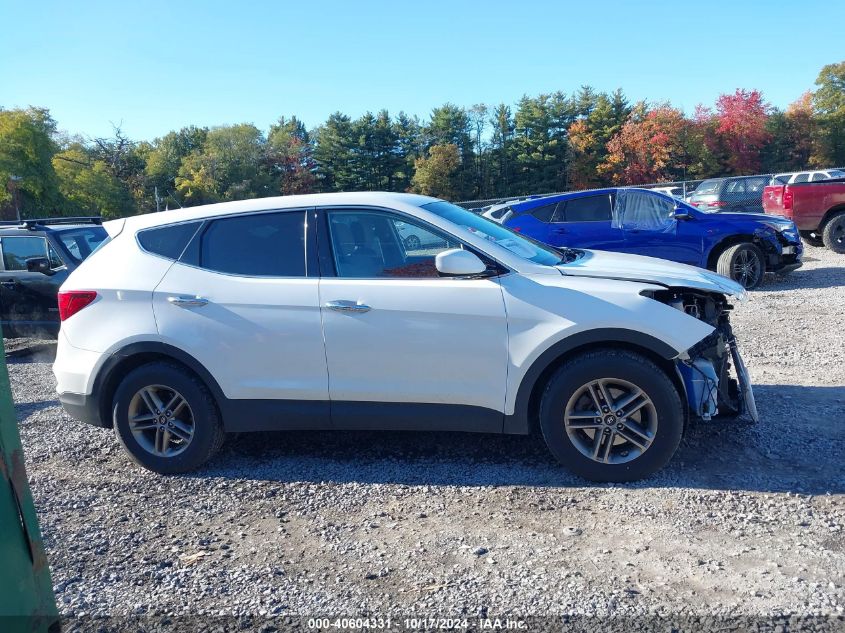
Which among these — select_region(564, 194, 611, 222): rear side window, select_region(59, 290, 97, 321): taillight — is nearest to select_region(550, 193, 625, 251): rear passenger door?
select_region(564, 194, 611, 222): rear side window

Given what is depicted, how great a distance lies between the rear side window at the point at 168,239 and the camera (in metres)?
4.65

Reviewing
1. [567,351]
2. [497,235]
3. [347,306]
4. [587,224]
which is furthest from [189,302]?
[587,224]

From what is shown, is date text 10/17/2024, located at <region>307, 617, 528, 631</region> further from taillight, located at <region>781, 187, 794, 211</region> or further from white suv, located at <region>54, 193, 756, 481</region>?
taillight, located at <region>781, 187, 794, 211</region>

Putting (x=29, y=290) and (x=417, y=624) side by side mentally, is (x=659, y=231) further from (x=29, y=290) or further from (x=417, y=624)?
(x=29, y=290)

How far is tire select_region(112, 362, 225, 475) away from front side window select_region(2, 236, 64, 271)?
5.25 meters

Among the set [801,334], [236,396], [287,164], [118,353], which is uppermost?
[287,164]

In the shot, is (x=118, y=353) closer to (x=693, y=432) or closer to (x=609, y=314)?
(x=609, y=314)

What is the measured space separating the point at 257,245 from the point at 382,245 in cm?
87

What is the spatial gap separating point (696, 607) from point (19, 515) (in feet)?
8.39

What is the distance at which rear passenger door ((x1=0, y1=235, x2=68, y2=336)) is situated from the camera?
882cm

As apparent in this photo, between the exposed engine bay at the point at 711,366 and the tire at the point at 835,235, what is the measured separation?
37.7 feet

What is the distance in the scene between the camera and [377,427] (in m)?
4.31

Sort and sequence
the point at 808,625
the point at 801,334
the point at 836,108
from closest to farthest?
the point at 808,625
the point at 801,334
the point at 836,108

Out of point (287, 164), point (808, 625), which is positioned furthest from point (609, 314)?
point (287, 164)
